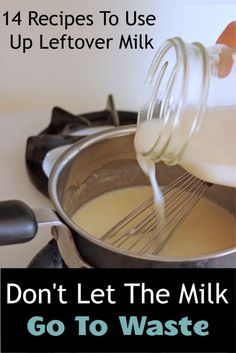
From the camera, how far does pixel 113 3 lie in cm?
80

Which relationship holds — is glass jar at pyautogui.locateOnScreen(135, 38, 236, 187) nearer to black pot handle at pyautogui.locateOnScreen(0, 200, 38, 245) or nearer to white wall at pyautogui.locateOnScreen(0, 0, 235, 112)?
black pot handle at pyautogui.locateOnScreen(0, 200, 38, 245)

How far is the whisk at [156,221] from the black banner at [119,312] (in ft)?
0.15

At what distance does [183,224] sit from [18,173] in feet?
0.70

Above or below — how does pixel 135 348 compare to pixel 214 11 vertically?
below

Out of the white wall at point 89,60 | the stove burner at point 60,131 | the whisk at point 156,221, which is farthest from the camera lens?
the white wall at point 89,60

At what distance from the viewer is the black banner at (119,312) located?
21.1 inches

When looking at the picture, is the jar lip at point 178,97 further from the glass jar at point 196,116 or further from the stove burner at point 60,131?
the stove burner at point 60,131

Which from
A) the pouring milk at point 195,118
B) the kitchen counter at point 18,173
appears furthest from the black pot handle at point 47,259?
the pouring milk at point 195,118

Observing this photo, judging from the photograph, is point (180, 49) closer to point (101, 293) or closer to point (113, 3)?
point (101, 293)

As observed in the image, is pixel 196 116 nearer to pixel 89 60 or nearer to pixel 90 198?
pixel 90 198

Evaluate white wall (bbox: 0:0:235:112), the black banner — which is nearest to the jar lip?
the black banner

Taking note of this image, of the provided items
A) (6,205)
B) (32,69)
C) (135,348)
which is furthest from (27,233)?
(32,69)

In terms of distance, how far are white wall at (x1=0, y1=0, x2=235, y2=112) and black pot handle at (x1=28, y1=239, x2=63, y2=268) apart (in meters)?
0.30

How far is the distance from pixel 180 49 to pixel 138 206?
0.69 ft
